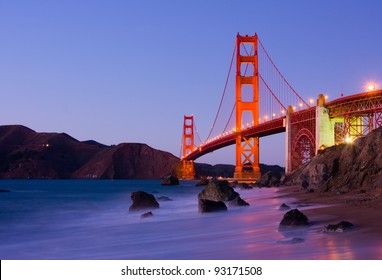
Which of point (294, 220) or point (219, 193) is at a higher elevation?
point (219, 193)

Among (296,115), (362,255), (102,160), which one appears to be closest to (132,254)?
(362,255)

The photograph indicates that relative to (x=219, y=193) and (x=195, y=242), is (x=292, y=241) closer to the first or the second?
(x=195, y=242)

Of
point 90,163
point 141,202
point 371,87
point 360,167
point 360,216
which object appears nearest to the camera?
point 360,216

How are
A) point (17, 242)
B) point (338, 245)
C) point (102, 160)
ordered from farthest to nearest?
point (102, 160), point (17, 242), point (338, 245)

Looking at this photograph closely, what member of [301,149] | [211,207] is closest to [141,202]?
[211,207]

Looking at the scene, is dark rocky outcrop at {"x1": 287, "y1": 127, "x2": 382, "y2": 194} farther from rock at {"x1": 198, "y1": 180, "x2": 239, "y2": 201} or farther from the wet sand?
the wet sand

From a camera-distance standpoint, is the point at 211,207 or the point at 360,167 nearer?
the point at 211,207

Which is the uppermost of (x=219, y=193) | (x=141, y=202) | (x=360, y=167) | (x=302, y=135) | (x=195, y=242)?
(x=302, y=135)

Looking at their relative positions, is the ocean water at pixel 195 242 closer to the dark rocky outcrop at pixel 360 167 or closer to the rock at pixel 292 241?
the rock at pixel 292 241

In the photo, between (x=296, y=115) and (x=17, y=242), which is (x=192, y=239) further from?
(x=296, y=115)
